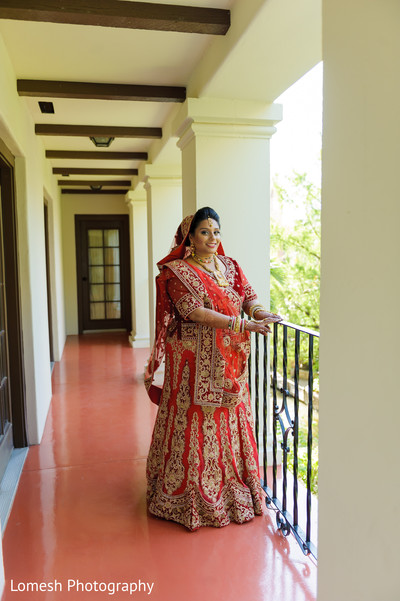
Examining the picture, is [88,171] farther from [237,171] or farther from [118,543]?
[118,543]

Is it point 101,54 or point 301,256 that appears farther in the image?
point 301,256

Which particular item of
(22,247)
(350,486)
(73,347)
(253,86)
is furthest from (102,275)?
(350,486)

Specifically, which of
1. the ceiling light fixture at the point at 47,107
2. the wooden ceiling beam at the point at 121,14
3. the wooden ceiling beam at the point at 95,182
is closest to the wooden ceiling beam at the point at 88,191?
the wooden ceiling beam at the point at 95,182

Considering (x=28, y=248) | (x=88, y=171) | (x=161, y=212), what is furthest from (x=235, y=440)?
(x=88, y=171)

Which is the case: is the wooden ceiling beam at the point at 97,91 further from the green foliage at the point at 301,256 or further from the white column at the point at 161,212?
the green foliage at the point at 301,256

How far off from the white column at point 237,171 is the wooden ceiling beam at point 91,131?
1.22 meters

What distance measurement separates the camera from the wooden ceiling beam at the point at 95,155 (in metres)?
5.54

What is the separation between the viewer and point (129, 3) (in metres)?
2.26

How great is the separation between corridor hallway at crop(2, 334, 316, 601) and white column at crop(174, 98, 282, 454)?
0.97m

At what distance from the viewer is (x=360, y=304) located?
114 centimetres

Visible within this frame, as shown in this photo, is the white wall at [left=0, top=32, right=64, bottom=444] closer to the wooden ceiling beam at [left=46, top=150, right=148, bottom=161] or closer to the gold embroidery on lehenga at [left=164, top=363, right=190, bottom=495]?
the wooden ceiling beam at [left=46, top=150, right=148, bottom=161]

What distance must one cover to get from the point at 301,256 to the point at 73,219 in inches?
235

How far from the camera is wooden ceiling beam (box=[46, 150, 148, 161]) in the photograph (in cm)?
554

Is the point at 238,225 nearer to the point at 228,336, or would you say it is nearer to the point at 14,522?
the point at 228,336
